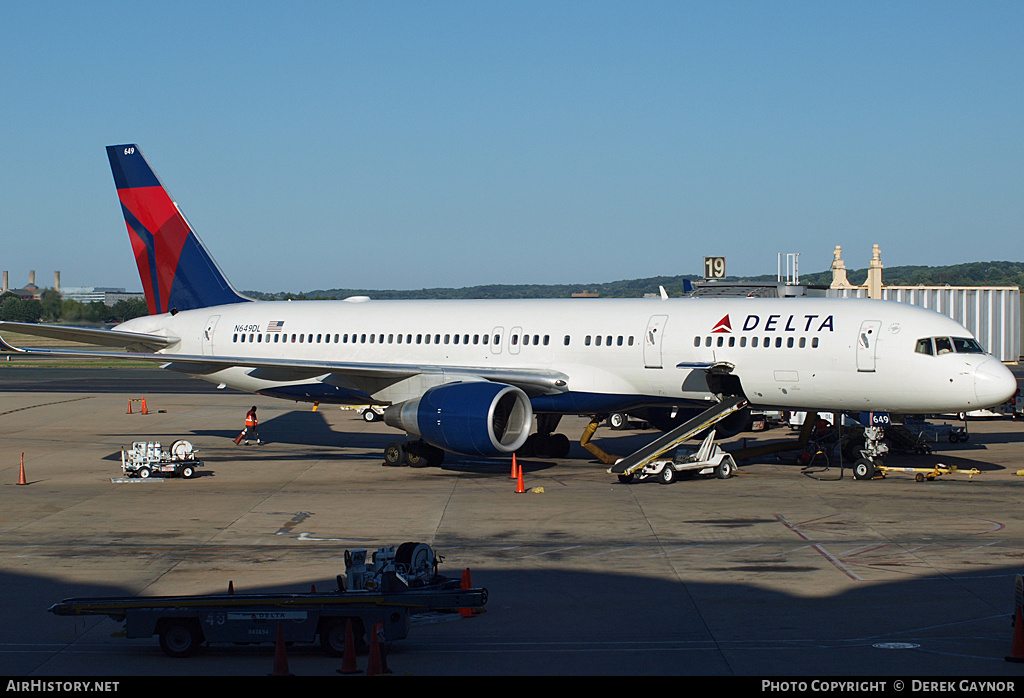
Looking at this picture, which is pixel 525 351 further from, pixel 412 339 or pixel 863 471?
pixel 863 471

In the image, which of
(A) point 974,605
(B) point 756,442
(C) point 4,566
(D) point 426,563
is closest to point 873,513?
(A) point 974,605

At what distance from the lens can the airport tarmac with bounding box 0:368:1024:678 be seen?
40.5ft

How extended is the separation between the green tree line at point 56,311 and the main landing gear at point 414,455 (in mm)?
92278

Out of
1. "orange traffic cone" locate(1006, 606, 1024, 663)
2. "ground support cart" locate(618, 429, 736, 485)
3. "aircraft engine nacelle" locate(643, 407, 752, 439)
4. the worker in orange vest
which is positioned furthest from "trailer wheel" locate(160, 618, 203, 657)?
the worker in orange vest

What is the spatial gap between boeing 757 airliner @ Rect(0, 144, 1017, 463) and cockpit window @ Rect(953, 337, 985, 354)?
0.04 meters

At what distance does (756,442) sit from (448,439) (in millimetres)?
14189

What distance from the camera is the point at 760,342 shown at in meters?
26.7

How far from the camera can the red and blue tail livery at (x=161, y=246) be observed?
36031mm

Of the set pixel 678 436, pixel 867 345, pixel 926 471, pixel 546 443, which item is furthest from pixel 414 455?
pixel 926 471

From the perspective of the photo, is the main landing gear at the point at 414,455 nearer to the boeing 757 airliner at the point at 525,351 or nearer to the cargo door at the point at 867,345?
the boeing 757 airliner at the point at 525,351

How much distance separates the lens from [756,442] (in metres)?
35.7

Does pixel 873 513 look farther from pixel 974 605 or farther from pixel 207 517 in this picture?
pixel 207 517

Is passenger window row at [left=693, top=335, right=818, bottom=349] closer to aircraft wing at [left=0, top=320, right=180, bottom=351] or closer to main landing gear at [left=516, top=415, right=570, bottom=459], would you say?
main landing gear at [left=516, top=415, right=570, bottom=459]
